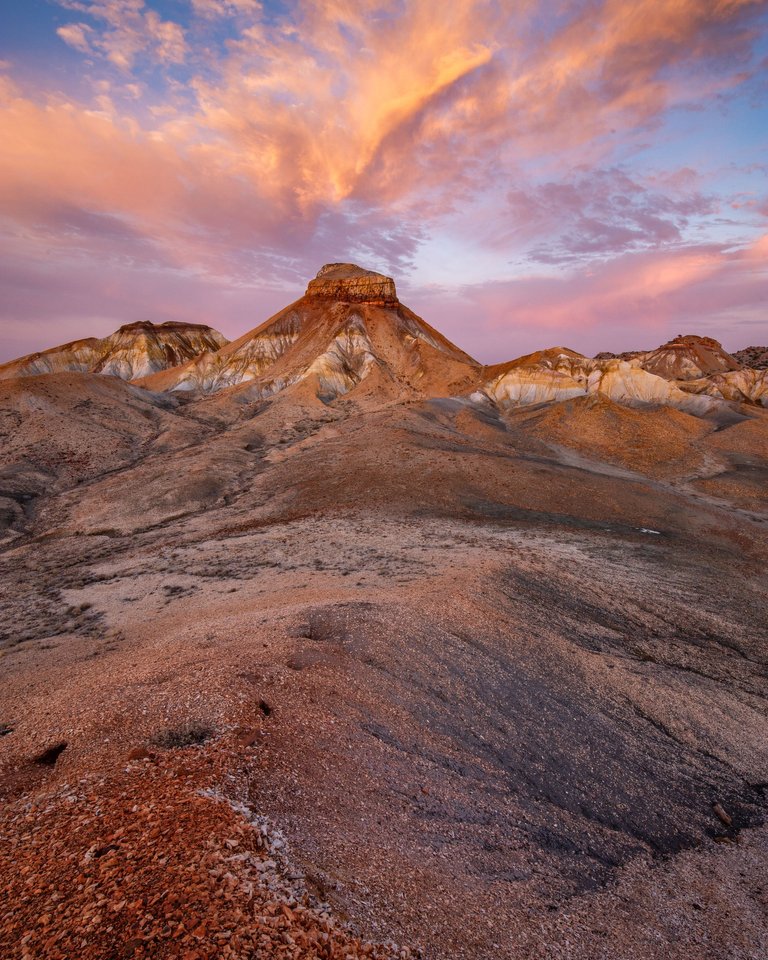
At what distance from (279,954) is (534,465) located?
32063 mm

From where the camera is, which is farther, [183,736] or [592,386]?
[592,386]

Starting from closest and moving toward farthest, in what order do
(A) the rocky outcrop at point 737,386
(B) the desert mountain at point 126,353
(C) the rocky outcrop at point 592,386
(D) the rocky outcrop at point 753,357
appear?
(C) the rocky outcrop at point 592,386, (A) the rocky outcrop at point 737,386, (B) the desert mountain at point 126,353, (D) the rocky outcrop at point 753,357

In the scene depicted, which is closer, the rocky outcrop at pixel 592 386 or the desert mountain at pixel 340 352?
the rocky outcrop at pixel 592 386

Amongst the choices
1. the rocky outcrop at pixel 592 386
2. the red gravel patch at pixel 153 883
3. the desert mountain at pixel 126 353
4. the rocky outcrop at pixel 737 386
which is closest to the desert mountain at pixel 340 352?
the rocky outcrop at pixel 592 386

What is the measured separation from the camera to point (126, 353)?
99625mm

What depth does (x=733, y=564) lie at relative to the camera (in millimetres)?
20594

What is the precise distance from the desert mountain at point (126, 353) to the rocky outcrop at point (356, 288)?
104 ft

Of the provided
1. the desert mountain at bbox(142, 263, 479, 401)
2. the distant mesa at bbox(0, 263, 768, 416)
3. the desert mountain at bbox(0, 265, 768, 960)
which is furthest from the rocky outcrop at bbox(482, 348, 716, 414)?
the desert mountain at bbox(0, 265, 768, 960)

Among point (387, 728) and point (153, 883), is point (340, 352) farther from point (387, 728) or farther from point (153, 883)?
point (153, 883)

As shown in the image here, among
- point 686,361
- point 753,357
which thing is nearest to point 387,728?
point 686,361

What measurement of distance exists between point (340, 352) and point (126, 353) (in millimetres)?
51168

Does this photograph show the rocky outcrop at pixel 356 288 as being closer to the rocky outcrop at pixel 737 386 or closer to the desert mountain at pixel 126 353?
the desert mountain at pixel 126 353

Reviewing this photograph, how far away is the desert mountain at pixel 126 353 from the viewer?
96375 millimetres

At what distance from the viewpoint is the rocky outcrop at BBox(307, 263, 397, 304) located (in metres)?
97.9
